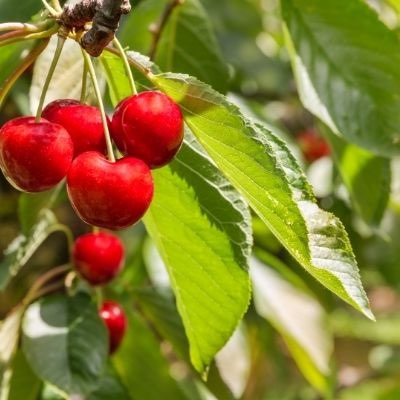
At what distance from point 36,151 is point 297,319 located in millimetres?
1040

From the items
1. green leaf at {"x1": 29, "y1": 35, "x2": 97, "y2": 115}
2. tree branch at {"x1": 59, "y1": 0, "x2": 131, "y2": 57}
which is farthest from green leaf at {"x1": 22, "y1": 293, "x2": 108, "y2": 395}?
tree branch at {"x1": 59, "y1": 0, "x2": 131, "y2": 57}

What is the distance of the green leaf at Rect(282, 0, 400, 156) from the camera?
1221 mm

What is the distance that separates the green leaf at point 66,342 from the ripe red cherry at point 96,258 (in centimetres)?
5

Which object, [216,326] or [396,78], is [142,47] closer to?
Answer: [396,78]

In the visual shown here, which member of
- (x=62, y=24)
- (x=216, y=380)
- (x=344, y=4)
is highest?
(x=62, y=24)

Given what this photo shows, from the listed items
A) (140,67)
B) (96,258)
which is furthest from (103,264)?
(140,67)

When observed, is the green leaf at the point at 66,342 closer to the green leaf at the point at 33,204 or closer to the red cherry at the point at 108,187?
the green leaf at the point at 33,204

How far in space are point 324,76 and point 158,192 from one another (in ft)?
1.19

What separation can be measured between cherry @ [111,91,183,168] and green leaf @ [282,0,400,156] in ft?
1.53

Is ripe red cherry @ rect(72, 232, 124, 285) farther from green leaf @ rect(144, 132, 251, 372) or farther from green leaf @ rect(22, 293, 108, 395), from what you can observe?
green leaf @ rect(144, 132, 251, 372)

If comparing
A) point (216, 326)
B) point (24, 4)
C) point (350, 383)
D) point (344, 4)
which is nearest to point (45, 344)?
point (216, 326)

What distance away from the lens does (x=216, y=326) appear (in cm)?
106

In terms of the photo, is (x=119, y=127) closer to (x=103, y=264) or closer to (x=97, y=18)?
(x=97, y=18)

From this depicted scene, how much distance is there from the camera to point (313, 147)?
2314 mm
